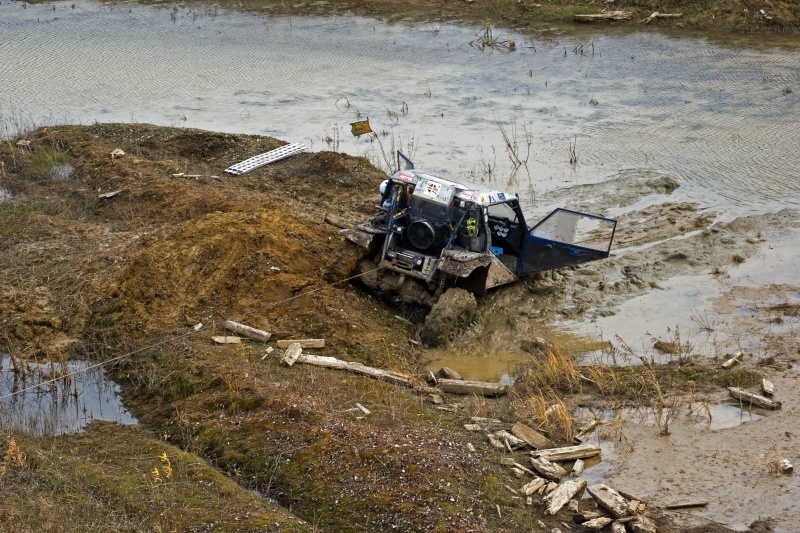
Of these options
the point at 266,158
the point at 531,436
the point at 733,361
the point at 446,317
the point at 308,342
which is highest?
the point at 266,158

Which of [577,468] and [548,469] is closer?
[548,469]

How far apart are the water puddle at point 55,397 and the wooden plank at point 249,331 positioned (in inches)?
69.6

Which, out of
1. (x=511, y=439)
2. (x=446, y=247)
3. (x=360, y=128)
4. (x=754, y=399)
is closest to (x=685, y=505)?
(x=511, y=439)

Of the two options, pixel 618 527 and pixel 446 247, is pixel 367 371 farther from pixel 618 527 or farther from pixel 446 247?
pixel 618 527

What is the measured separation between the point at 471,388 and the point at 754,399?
3632 millimetres

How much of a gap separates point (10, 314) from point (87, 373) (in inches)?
72.6

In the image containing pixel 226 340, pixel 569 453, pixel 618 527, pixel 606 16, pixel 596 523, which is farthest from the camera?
pixel 606 16

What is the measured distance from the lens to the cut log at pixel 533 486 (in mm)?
10258

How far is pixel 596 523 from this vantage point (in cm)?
973

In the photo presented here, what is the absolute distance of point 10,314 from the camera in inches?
540

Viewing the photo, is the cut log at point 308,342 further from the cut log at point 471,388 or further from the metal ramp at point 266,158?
the metal ramp at point 266,158

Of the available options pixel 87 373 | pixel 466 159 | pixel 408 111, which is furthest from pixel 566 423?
pixel 408 111

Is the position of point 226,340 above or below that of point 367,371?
above

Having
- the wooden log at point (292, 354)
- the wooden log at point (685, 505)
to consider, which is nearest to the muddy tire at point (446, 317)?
the wooden log at point (292, 354)
